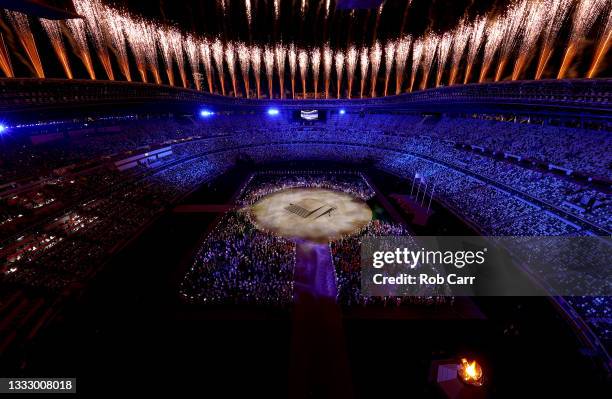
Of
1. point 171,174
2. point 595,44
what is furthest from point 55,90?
point 595,44

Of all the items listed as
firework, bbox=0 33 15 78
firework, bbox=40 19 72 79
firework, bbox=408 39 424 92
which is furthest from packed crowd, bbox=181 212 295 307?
firework, bbox=408 39 424 92

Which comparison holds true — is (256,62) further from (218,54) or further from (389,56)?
(389,56)

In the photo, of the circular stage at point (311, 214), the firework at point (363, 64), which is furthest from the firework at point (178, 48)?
the firework at point (363, 64)

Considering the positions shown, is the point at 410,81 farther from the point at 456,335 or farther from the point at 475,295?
the point at 456,335

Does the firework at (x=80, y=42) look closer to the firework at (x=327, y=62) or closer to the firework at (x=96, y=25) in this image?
the firework at (x=96, y=25)

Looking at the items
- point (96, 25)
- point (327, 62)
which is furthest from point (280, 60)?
point (96, 25)

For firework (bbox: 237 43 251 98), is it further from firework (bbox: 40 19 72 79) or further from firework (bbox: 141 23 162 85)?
firework (bbox: 40 19 72 79)
